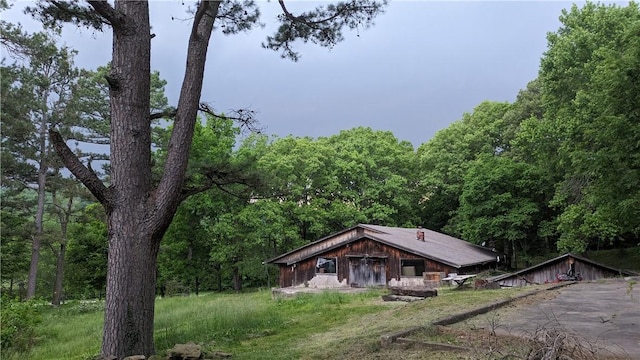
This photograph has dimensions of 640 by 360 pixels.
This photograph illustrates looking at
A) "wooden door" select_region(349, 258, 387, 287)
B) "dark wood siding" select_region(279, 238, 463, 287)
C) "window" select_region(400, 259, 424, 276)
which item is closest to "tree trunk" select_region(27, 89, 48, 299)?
"dark wood siding" select_region(279, 238, 463, 287)

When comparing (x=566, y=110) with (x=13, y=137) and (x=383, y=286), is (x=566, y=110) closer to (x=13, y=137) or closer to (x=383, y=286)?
(x=383, y=286)

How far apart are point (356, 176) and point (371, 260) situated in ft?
48.9

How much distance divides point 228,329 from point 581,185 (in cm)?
2148

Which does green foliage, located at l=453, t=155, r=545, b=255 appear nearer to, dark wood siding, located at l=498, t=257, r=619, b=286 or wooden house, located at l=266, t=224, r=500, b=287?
wooden house, located at l=266, t=224, r=500, b=287

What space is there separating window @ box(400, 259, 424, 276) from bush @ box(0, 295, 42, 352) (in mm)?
18736

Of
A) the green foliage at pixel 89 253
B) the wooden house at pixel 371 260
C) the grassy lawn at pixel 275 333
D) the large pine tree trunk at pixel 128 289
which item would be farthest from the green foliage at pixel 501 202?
the large pine tree trunk at pixel 128 289

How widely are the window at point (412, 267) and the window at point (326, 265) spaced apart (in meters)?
4.27

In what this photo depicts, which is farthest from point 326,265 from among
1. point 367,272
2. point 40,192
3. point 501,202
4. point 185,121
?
point 185,121

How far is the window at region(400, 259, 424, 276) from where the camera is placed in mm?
25250

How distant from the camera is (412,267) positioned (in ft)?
84.0

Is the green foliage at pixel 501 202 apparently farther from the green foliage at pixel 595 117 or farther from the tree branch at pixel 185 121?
the tree branch at pixel 185 121

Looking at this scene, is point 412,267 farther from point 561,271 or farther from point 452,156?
point 452,156

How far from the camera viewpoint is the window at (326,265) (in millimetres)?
27234

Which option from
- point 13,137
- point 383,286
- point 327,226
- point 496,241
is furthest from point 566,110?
point 13,137
